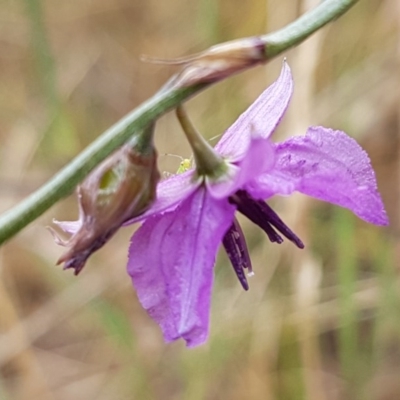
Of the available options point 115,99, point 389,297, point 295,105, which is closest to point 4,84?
point 115,99

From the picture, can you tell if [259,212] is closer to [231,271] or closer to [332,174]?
[332,174]

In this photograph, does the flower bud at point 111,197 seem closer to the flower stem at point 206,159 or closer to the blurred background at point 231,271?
the flower stem at point 206,159

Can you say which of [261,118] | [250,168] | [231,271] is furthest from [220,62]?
[231,271]

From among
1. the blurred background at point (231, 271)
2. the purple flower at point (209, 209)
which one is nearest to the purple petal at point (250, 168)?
the purple flower at point (209, 209)

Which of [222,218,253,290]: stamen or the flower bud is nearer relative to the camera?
the flower bud

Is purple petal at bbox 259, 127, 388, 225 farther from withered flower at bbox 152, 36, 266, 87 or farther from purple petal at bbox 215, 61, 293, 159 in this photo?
withered flower at bbox 152, 36, 266, 87

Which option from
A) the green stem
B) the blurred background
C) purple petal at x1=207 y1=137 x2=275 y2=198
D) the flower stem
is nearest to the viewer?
the green stem

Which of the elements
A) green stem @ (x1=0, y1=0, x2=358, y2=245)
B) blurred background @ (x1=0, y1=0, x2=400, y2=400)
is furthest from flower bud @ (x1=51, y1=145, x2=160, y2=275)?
blurred background @ (x1=0, y1=0, x2=400, y2=400)
